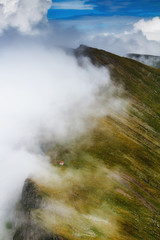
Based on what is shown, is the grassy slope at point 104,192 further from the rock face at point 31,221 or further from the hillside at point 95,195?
the rock face at point 31,221

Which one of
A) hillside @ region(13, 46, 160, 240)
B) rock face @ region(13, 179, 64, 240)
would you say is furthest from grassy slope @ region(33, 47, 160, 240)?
rock face @ region(13, 179, 64, 240)

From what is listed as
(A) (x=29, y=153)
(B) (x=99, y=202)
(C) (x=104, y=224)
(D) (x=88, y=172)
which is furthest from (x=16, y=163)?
(C) (x=104, y=224)

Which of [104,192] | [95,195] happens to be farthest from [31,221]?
[104,192]

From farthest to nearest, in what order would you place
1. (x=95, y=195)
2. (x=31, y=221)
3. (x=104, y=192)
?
(x=104, y=192) < (x=95, y=195) < (x=31, y=221)

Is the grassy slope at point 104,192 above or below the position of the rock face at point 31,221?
above

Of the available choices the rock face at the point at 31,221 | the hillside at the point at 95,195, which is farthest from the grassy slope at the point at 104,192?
the rock face at the point at 31,221

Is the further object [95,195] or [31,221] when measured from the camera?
[95,195]

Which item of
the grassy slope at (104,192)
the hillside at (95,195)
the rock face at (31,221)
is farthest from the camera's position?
the grassy slope at (104,192)

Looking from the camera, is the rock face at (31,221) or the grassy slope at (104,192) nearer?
the rock face at (31,221)

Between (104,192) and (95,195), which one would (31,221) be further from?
(104,192)

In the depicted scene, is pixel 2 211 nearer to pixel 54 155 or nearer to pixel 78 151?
pixel 54 155
